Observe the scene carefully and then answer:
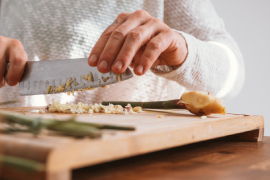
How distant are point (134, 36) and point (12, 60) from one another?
22.6 inches

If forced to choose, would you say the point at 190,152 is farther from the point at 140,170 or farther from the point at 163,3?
the point at 163,3

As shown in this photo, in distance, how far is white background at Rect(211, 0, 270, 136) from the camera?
7.97 ft

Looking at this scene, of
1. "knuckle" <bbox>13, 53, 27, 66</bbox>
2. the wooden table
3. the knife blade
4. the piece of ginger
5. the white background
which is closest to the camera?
the wooden table

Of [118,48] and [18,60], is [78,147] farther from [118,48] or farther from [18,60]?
[18,60]

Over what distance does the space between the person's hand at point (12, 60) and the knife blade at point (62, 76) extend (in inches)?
1.2

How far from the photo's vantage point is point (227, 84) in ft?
4.95

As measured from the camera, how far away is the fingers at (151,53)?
81cm

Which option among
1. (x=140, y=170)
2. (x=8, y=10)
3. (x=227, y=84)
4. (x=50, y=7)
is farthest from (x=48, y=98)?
(x=140, y=170)

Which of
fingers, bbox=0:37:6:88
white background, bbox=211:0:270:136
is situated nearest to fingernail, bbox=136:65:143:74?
fingers, bbox=0:37:6:88

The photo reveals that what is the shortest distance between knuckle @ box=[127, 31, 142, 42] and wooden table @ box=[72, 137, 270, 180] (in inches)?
14.5

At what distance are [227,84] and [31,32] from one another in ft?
4.01

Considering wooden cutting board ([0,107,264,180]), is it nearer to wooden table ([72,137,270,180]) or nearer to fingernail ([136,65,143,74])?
wooden table ([72,137,270,180])

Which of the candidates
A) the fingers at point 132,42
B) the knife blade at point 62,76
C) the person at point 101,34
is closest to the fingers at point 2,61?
the person at point 101,34

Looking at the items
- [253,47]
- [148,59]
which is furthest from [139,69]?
[253,47]
